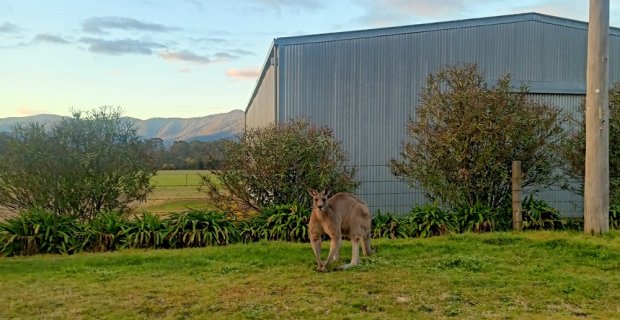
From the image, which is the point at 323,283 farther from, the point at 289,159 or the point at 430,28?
the point at 430,28

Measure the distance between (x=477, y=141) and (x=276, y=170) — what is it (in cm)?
419

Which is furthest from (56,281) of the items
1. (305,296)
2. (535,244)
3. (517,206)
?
(517,206)

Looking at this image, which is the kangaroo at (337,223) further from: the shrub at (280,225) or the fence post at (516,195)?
the fence post at (516,195)

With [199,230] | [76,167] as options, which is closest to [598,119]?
[199,230]

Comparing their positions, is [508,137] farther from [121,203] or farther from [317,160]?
[121,203]

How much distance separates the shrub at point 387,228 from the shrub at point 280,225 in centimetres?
143

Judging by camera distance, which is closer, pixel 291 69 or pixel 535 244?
pixel 535 244

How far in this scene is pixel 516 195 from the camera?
441 inches

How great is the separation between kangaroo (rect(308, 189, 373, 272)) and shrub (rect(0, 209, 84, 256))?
4.42 metres

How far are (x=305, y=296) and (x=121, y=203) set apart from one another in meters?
5.98

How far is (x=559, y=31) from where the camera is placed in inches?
674

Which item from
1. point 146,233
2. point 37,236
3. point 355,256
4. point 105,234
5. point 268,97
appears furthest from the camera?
point 268,97

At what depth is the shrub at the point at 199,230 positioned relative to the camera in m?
9.98

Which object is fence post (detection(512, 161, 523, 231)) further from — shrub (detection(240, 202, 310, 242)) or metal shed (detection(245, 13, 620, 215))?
shrub (detection(240, 202, 310, 242))
